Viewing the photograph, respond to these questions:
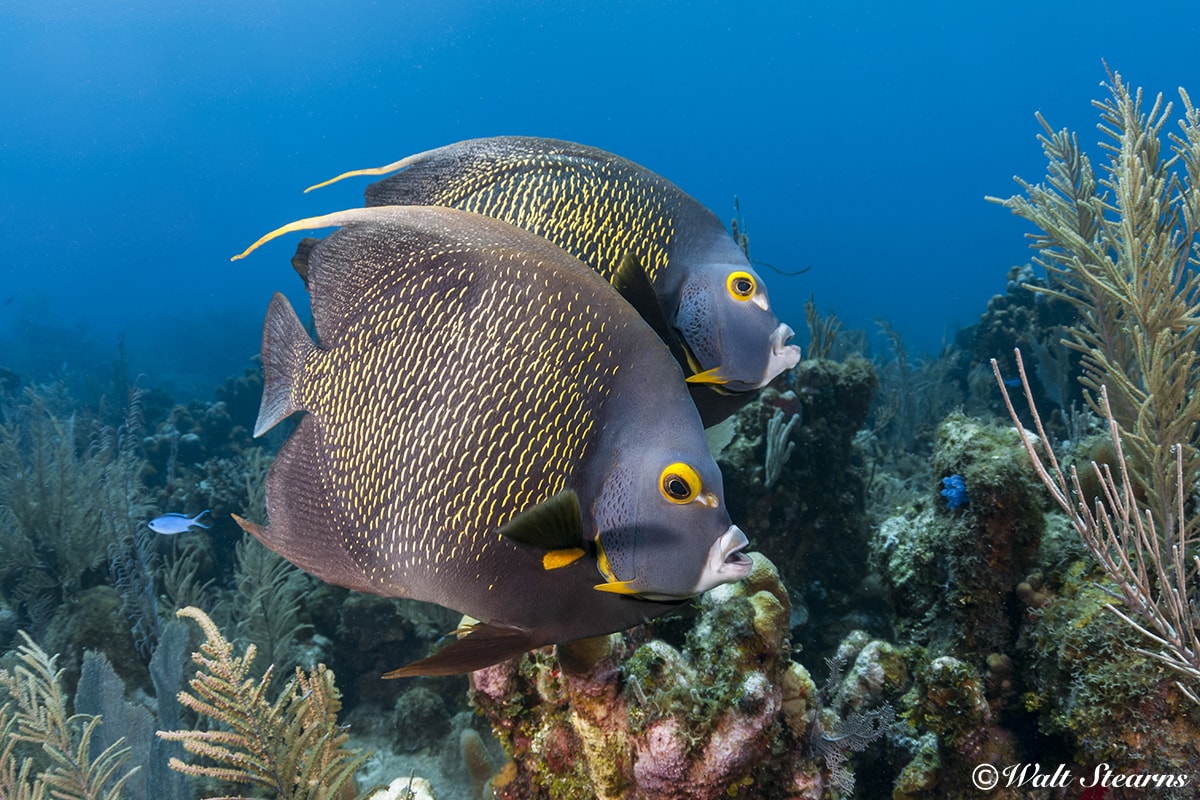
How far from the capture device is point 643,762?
1.98 meters

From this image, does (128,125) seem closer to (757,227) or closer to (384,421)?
(757,227)

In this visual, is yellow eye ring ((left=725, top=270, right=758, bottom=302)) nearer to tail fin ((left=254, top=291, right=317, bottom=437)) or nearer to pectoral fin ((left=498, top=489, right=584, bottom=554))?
pectoral fin ((left=498, top=489, right=584, bottom=554))

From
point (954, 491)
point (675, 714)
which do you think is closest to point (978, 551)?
point (954, 491)

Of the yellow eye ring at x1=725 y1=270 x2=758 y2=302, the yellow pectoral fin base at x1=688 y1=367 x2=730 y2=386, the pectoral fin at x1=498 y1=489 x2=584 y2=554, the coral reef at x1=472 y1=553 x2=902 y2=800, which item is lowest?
the coral reef at x1=472 y1=553 x2=902 y2=800

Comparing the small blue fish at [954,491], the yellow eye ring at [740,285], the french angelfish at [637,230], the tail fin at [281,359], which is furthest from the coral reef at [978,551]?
Result: the tail fin at [281,359]

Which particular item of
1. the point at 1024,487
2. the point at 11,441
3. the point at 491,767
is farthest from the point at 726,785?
the point at 11,441

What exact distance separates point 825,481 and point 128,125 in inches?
5186

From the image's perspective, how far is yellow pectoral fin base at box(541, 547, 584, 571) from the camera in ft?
3.40

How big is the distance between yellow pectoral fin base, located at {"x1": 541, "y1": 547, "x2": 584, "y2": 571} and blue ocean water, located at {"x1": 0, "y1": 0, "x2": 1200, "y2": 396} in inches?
3648

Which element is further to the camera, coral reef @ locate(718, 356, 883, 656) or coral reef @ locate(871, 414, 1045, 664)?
coral reef @ locate(718, 356, 883, 656)

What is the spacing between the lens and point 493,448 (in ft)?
3.80

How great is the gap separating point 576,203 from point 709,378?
1.91 feet

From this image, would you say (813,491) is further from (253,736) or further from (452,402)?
(452,402)

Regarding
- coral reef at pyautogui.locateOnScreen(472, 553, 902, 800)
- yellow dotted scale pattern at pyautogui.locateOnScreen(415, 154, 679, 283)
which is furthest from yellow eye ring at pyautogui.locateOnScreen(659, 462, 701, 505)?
coral reef at pyautogui.locateOnScreen(472, 553, 902, 800)
